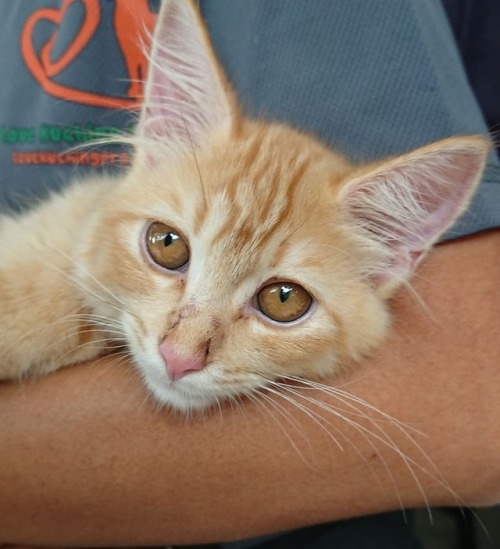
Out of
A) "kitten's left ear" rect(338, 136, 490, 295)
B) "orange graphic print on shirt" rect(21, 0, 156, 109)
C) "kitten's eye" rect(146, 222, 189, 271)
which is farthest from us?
"orange graphic print on shirt" rect(21, 0, 156, 109)

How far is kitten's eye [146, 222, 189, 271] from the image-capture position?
0.94 meters

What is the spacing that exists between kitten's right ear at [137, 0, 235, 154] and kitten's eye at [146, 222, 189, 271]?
172 mm

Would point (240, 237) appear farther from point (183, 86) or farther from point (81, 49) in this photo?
point (81, 49)

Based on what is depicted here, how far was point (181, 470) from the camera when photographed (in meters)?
0.93

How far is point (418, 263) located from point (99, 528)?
0.66 meters

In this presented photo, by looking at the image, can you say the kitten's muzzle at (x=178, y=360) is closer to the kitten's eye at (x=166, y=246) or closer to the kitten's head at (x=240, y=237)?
the kitten's head at (x=240, y=237)

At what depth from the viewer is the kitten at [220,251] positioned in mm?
884

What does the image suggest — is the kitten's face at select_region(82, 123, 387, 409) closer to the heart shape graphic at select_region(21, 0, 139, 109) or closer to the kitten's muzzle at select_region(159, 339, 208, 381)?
the kitten's muzzle at select_region(159, 339, 208, 381)

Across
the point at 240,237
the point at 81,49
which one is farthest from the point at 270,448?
the point at 81,49

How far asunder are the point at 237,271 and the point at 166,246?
0.43 feet

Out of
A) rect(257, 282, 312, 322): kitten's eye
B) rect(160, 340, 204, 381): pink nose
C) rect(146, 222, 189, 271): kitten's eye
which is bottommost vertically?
rect(160, 340, 204, 381): pink nose

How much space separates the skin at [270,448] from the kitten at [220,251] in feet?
0.18

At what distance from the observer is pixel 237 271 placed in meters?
0.91

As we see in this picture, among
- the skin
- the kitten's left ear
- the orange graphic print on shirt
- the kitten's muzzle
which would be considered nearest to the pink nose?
the kitten's muzzle
